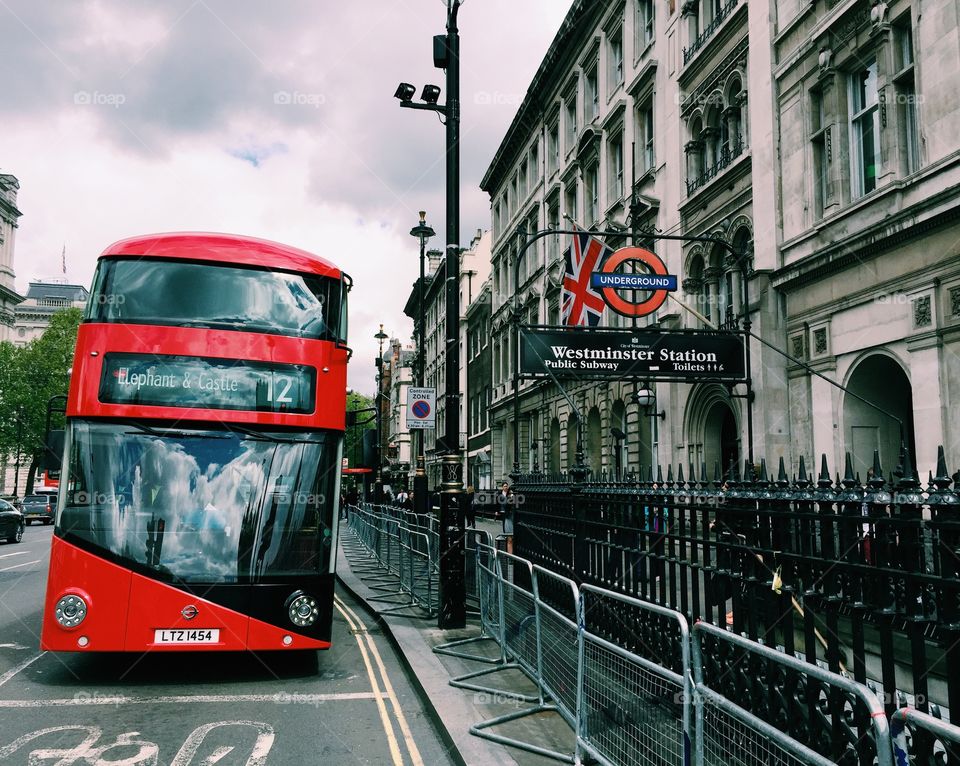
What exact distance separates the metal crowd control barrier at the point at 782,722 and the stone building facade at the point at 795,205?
10.0m

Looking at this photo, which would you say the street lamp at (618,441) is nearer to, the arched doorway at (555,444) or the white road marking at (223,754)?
the arched doorway at (555,444)

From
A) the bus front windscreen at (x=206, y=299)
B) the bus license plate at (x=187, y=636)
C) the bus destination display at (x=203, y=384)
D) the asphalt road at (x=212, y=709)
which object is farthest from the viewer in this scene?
the bus front windscreen at (x=206, y=299)

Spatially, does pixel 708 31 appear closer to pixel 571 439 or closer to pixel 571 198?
pixel 571 198

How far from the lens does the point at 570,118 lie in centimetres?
3475

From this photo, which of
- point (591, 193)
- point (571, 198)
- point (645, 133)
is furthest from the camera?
point (571, 198)

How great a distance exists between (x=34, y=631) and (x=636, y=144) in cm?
2171

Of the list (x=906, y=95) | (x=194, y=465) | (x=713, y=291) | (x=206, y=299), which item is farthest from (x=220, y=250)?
(x=713, y=291)

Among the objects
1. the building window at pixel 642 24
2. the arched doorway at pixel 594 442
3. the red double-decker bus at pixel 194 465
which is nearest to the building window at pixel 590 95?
the building window at pixel 642 24

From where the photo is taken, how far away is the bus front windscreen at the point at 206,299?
8.27m

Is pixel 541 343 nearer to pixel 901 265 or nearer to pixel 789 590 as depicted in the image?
pixel 901 265

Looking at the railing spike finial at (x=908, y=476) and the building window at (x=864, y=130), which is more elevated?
the building window at (x=864, y=130)

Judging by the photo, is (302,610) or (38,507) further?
(38,507)

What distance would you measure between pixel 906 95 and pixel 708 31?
833cm

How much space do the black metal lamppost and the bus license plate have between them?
10.5ft
